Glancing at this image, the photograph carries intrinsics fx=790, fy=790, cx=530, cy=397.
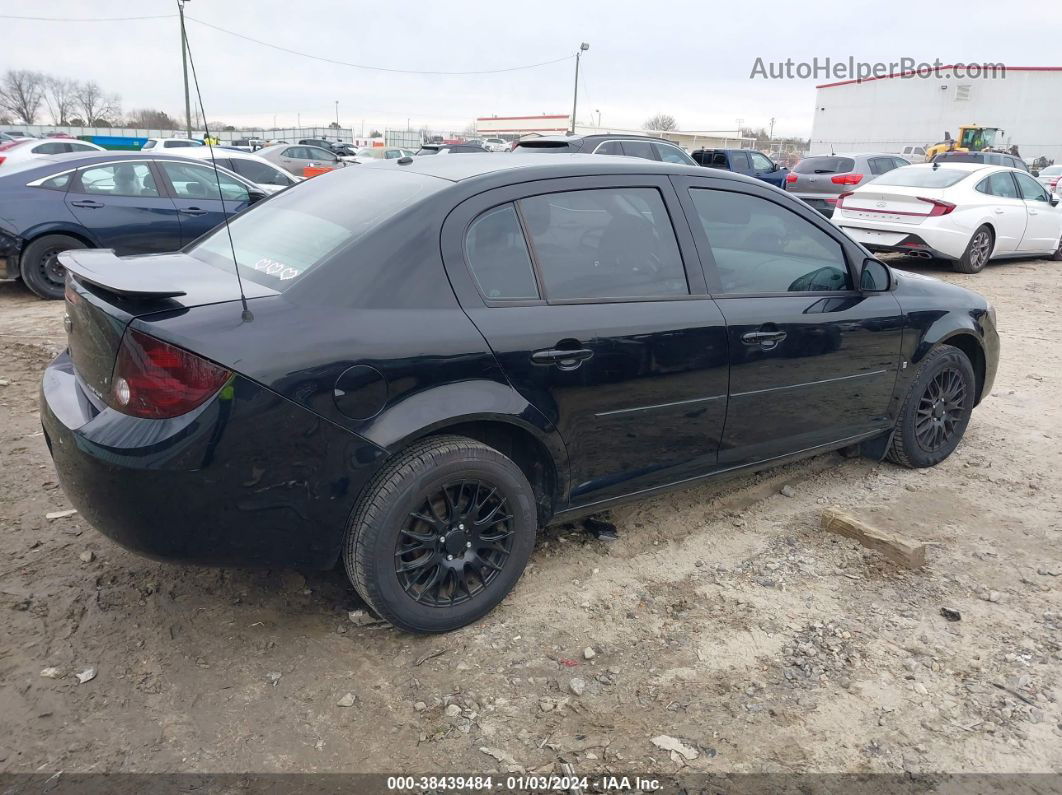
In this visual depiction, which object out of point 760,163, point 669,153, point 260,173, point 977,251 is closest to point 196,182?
point 260,173

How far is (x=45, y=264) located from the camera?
805cm

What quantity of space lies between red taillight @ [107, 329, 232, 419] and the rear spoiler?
14 cm

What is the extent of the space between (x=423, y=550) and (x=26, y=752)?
1.30 meters

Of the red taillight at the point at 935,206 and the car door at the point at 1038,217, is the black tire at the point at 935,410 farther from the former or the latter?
the car door at the point at 1038,217

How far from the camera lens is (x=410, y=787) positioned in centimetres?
227

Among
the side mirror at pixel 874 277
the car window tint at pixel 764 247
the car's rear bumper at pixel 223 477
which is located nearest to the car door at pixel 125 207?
the car's rear bumper at pixel 223 477

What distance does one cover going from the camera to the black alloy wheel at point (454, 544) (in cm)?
278

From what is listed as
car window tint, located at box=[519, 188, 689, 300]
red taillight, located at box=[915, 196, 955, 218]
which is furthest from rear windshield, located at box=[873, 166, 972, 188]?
car window tint, located at box=[519, 188, 689, 300]

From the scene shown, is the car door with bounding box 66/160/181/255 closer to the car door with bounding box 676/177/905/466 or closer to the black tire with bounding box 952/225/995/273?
the car door with bounding box 676/177/905/466

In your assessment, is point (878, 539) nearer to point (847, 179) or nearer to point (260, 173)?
point (260, 173)

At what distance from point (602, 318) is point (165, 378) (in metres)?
1.56

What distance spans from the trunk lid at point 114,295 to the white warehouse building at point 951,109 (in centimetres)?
6173

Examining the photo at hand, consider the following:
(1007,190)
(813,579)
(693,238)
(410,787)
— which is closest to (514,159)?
(693,238)

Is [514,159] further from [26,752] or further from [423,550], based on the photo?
[26,752]
